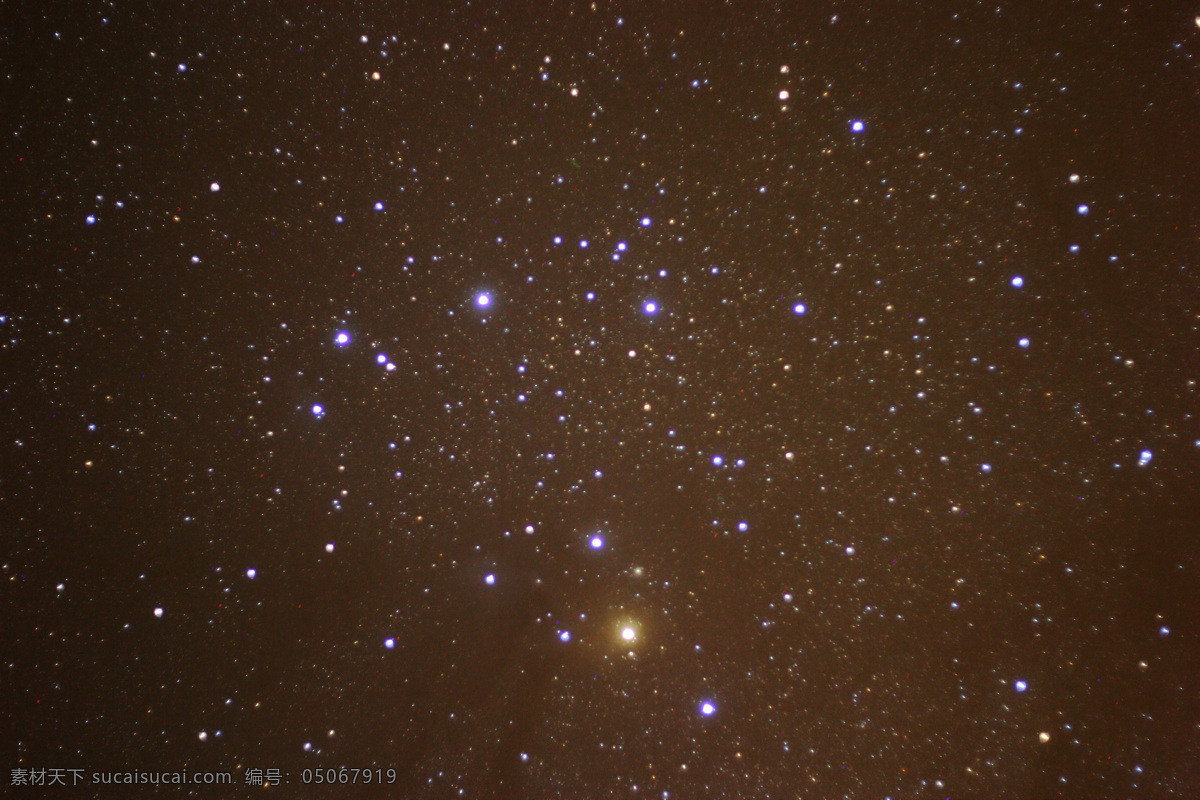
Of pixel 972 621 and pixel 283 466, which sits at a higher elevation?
pixel 283 466

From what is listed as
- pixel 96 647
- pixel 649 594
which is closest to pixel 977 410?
pixel 649 594

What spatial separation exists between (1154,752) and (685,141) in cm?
50

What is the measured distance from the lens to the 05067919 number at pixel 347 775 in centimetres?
34

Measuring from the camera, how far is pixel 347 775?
339mm

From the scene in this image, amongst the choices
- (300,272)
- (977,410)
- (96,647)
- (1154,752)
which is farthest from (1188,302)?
(96,647)

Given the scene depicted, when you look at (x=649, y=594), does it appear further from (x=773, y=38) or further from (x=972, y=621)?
(x=773, y=38)

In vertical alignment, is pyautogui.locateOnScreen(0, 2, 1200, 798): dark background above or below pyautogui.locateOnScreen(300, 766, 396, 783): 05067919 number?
above

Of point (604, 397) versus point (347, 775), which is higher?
point (604, 397)

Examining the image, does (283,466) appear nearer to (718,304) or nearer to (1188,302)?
(718,304)

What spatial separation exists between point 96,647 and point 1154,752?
2.27ft

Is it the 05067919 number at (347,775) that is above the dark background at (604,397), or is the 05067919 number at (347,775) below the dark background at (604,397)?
below

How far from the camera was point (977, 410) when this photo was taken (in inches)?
12.9

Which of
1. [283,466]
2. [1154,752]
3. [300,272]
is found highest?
[300,272]

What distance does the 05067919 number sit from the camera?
1.11 feet
